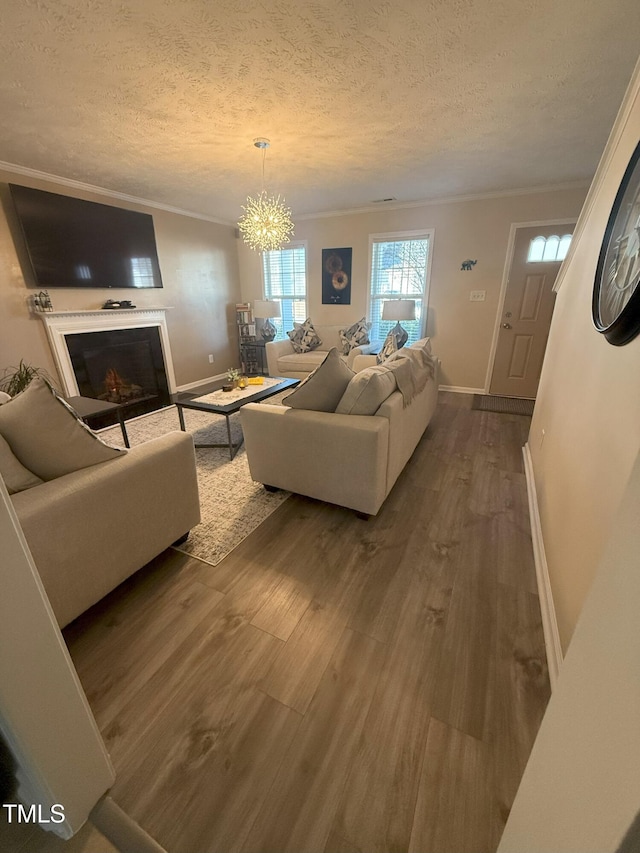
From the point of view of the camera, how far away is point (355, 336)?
4.73 metres

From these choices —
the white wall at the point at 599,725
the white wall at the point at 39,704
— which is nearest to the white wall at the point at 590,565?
the white wall at the point at 599,725

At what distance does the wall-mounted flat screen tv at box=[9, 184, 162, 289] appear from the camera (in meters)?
3.12

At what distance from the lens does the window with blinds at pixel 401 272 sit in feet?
14.8

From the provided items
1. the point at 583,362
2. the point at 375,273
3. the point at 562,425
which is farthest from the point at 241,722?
the point at 375,273

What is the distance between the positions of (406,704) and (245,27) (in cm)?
288

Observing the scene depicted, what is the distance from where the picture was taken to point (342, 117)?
7.47 feet

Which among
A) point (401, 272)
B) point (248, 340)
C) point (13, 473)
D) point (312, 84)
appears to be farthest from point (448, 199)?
point (13, 473)

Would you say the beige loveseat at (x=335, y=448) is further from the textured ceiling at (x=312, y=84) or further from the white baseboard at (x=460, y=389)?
the white baseboard at (x=460, y=389)

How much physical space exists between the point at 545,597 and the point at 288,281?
17.4 feet

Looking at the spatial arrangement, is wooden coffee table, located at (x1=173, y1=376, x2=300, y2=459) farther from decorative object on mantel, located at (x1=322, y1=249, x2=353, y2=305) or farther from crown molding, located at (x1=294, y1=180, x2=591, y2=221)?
crown molding, located at (x1=294, y1=180, x2=591, y2=221)

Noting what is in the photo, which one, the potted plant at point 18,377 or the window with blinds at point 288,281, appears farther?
the window with blinds at point 288,281

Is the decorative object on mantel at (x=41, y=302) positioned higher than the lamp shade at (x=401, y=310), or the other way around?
the decorative object on mantel at (x=41, y=302)

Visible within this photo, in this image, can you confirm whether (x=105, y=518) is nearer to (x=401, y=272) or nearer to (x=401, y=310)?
(x=401, y=310)

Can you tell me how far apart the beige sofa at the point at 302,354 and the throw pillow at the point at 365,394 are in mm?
2393
